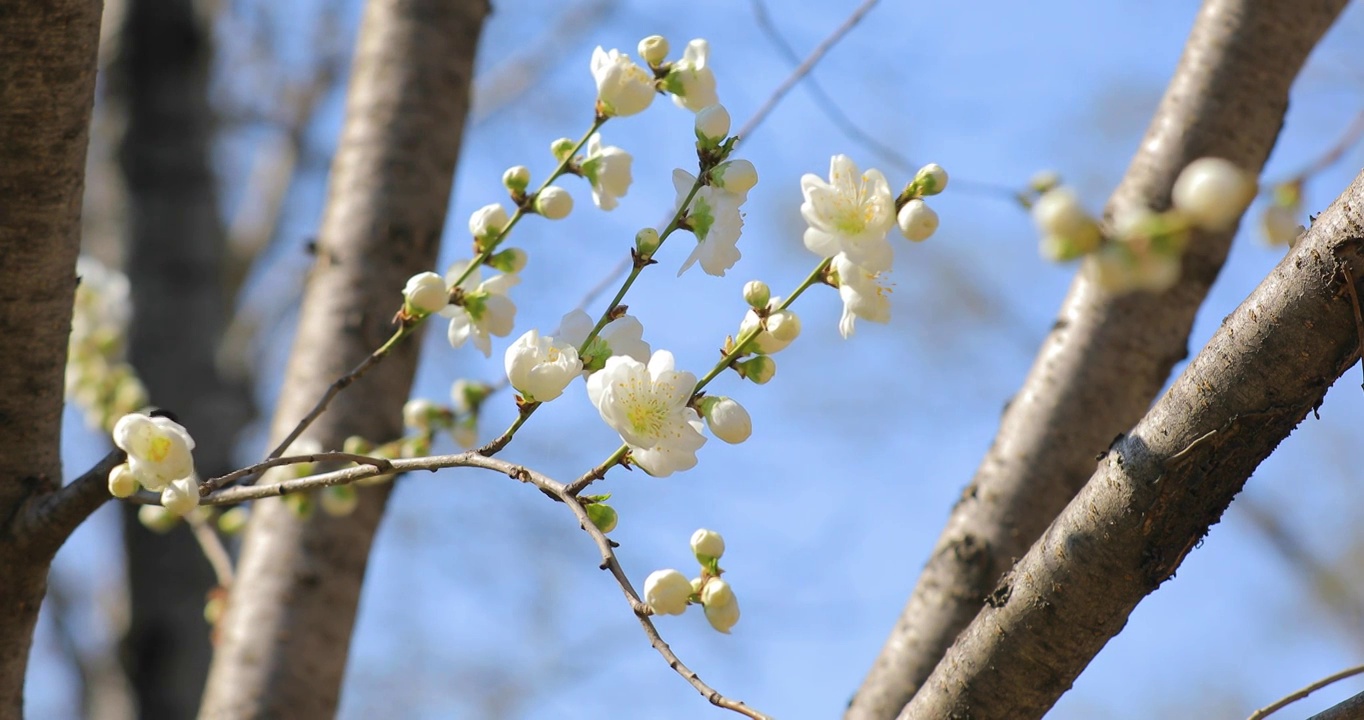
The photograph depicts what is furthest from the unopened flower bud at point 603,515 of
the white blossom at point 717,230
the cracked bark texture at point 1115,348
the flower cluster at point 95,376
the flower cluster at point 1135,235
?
the flower cluster at point 95,376

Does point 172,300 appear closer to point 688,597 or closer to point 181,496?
point 181,496

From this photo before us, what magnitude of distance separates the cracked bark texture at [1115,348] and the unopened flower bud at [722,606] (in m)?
0.57

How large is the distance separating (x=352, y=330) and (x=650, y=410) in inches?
36.0

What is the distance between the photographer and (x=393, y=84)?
1615 mm

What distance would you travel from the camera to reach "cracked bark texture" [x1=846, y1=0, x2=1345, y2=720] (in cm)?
130

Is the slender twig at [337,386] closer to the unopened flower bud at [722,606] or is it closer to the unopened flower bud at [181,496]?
the unopened flower bud at [181,496]

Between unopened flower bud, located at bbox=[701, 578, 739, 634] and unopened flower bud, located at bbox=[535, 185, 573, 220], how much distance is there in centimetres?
34

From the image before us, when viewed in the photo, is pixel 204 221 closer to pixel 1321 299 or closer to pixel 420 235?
pixel 420 235

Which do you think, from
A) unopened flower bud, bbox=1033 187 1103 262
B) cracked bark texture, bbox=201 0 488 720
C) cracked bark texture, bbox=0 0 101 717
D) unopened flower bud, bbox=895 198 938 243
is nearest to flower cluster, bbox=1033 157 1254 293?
unopened flower bud, bbox=1033 187 1103 262

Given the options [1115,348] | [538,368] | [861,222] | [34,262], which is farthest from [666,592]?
[1115,348]

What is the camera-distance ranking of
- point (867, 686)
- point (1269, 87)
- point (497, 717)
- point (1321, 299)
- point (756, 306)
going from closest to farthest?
point (1321, 299) < point (756, 306) < point (867, 686) < point (1269, 87) < point (497, 717)

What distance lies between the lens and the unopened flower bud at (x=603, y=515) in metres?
0.76

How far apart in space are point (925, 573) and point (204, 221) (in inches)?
89.0

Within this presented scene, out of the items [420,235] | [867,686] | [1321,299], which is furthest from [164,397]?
[1321,299]
